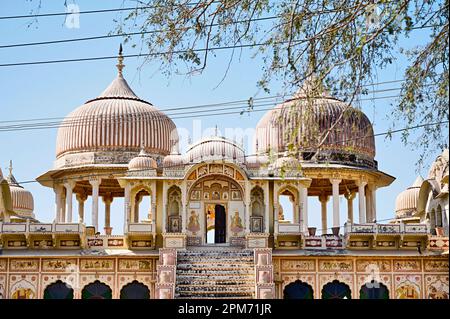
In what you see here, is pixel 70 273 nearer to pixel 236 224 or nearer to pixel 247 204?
pixel 236 224

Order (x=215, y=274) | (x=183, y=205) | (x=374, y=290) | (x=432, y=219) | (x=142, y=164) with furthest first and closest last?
(x=432, y=219)
(x=142, y=164)
(x=183, y=205)
(x=374, y=290)
(x=215, y=274)

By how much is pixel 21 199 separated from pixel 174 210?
14305 millimetres

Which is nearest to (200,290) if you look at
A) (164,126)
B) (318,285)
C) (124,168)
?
(318,285)

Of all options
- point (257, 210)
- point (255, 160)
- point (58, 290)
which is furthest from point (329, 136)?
point (58, 290)

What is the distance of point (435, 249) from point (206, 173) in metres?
7.93

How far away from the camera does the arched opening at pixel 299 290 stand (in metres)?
27.6

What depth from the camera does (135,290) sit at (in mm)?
27609

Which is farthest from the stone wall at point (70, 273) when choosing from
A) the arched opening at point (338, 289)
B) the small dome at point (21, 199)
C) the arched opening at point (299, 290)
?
the small dome at point (21, 199)

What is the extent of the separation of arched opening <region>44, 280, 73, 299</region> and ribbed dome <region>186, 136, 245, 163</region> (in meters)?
6.19

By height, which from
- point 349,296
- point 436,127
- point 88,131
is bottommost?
point 349,296

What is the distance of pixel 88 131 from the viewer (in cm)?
3609

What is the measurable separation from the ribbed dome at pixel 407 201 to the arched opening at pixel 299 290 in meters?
12.4

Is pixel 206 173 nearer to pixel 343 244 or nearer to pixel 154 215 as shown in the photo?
pixel 154 215

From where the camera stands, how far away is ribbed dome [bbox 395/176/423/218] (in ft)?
129
